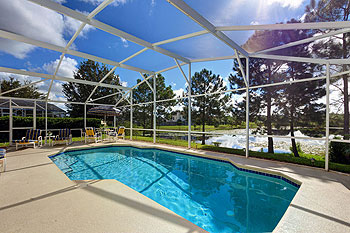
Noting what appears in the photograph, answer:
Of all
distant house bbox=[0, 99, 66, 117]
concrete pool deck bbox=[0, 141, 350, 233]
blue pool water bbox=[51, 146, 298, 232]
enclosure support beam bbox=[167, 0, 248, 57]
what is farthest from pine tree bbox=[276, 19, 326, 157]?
distant house bbox=[0, 99, 66, 117]

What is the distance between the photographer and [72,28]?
15.1 feet

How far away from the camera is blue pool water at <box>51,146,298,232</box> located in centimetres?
280

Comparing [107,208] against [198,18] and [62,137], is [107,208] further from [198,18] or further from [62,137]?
[62,137]

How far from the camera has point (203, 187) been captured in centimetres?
404

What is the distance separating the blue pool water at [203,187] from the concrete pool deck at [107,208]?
0.51m

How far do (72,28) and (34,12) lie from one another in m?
0.85

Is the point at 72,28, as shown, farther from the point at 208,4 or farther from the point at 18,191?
the point at 18,191

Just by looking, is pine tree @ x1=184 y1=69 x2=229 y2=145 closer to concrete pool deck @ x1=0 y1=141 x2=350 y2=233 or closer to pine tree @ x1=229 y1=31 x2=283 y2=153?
pine tree @ x1=229 y1=31 x2=283 y2=153

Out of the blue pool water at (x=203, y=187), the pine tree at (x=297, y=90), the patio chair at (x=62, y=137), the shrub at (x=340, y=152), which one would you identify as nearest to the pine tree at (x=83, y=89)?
the patio chair at (x=62, y=137)

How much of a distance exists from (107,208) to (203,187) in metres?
2.44

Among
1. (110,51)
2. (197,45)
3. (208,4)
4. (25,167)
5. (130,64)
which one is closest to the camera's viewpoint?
(208,4)

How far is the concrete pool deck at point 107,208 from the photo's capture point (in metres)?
2.02

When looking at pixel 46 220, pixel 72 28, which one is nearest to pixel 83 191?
pixel 46 220

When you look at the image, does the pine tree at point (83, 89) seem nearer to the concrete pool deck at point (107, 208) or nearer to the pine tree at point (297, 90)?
the concrete pool deck at point (107, 208)
